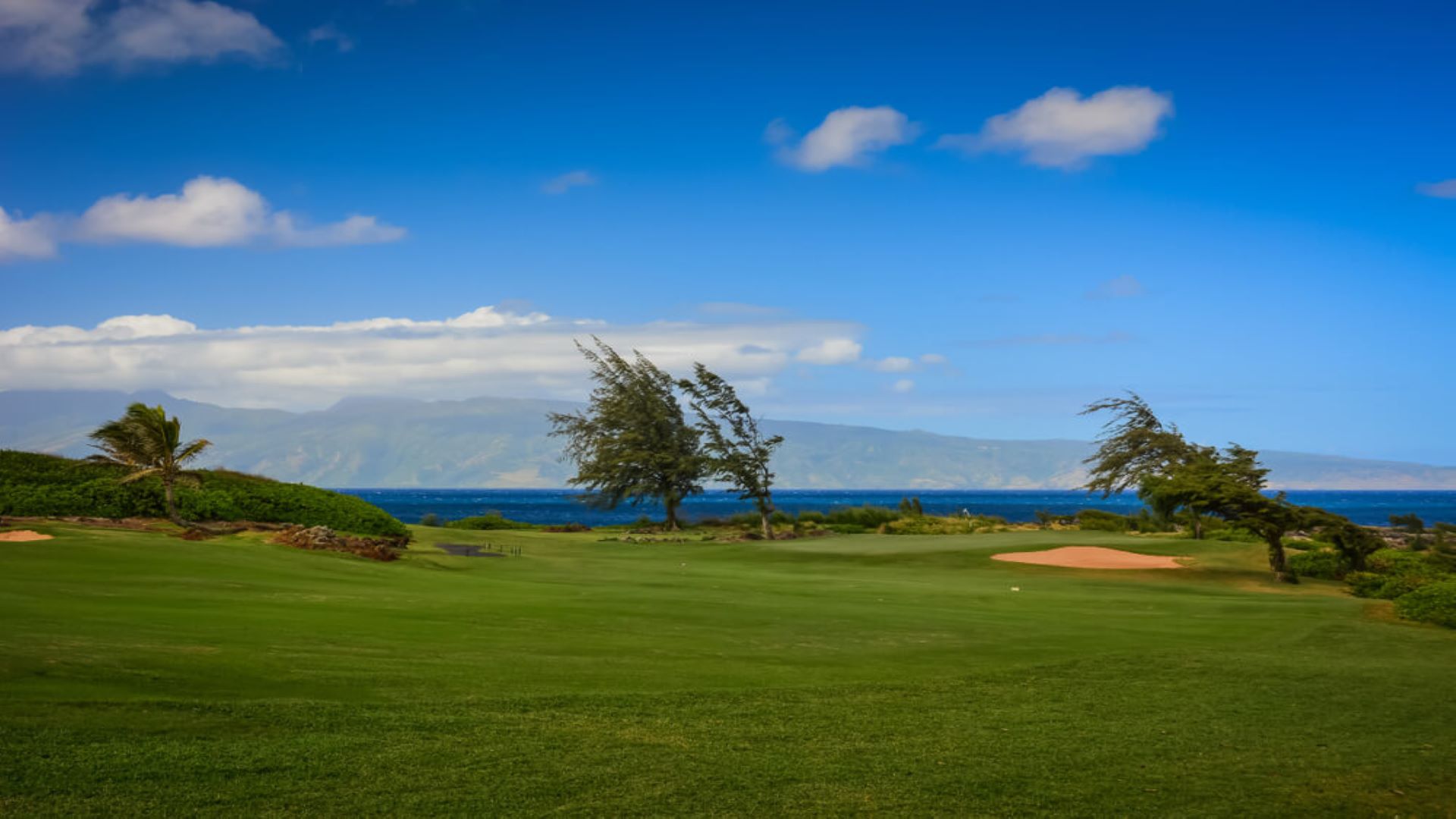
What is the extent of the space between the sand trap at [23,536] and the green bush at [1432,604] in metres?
27.0

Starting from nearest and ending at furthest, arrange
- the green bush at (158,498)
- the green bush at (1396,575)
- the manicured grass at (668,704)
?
the manicured grass at (668,704)
the green bush at (1396,575)
the green bush at (158,498)

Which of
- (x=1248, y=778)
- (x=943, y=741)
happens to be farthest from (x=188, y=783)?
(x=1248, y=778)

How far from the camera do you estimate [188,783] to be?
721 cm

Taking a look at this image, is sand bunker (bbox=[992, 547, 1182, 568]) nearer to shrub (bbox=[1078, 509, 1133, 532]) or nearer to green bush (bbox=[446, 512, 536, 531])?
shrub (bbox=[1078, 509, 1133, 532])

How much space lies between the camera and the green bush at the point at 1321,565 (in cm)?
3044

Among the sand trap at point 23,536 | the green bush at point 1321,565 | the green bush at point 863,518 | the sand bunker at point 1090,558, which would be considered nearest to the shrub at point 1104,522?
the green bush at point 863,518

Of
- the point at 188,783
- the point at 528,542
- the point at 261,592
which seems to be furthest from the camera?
the point at 528,542

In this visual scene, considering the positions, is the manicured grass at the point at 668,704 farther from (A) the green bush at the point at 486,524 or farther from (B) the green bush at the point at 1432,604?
(A) the green bush at the point at 486,524

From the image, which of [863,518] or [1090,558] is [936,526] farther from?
[1090,558]

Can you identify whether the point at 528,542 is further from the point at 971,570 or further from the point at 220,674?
the point at 220,674

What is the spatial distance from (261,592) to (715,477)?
38779mm

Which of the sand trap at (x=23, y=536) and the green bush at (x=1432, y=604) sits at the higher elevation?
the sand trap at (x=23, y=536)

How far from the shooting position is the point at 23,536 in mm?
22891

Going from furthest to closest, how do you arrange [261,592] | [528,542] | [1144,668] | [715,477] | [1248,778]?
1. [715,477]
2. [528,542]
3. [261,592]
4. [1144,668]
5. [1248,778]
